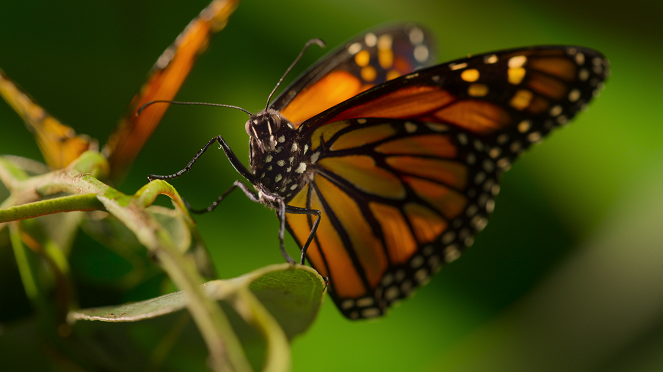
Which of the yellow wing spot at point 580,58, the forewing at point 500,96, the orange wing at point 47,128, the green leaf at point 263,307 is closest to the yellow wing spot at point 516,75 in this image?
the forewing at point 500,96

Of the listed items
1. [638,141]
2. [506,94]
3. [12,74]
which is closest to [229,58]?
[12,74]

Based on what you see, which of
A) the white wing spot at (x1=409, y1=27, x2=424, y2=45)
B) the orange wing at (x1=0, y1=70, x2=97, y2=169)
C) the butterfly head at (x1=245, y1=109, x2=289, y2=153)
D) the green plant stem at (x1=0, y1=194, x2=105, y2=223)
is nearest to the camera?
the green plant stem at (x1=0, y1=194, x2=105, y2=223)

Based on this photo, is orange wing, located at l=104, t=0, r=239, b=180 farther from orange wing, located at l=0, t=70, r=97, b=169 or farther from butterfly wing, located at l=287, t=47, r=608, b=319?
butterfly wing, located at l=287, t=47, r=608, b=319

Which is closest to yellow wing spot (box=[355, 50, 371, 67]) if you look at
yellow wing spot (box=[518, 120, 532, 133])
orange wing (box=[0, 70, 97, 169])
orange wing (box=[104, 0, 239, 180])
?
yellow wing spot (box=[518, 120, 532, 133])

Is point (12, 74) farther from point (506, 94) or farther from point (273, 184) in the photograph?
point (506, 94)

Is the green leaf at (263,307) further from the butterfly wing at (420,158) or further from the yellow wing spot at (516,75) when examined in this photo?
the yellow wing spot at (516,75)

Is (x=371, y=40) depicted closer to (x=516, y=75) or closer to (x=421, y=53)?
(x=421, y=53)

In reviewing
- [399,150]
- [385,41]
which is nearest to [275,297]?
[399,150]
